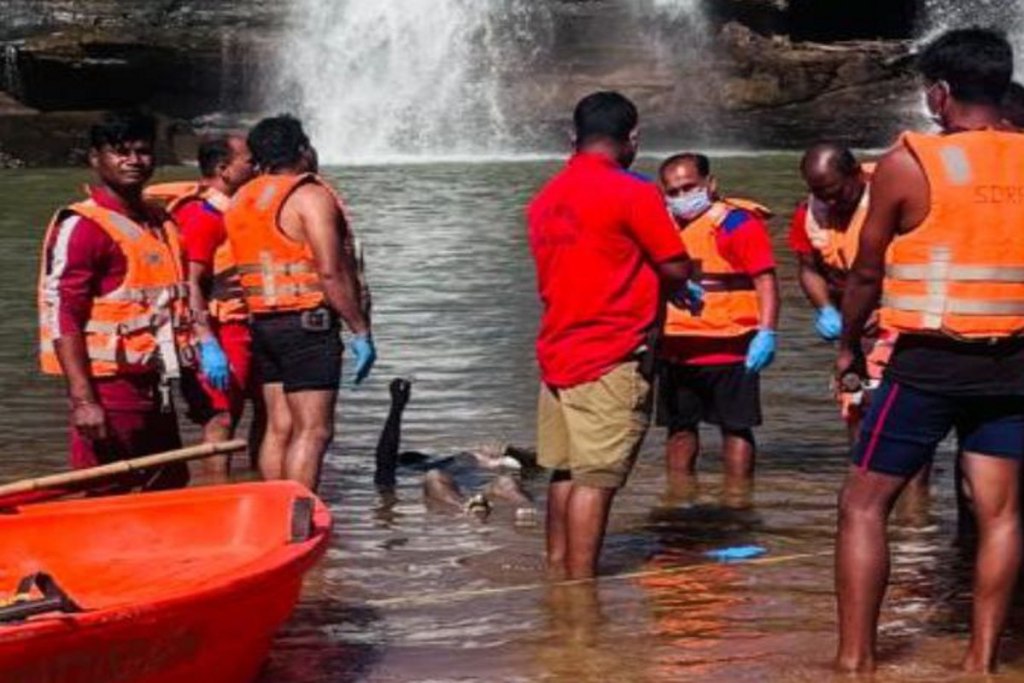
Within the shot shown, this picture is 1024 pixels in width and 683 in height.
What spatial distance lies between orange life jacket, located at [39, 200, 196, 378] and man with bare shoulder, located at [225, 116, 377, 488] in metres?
1.04

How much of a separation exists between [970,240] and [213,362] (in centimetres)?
370

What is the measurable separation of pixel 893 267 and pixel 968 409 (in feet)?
1.54

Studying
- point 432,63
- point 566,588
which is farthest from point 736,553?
point 432,63

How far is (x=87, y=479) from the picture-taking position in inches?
284

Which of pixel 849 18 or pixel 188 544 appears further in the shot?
pixel 849 18

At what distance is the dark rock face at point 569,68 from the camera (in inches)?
1751

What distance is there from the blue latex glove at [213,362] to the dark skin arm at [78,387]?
1470 mm

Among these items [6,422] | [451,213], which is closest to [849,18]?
[451,213]

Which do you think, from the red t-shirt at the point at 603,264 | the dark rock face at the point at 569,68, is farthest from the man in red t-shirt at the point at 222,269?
the dark rock face at the point at 569,68

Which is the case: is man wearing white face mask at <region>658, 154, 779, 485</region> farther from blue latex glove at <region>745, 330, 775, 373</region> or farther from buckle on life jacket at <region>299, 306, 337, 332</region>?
buckle on life jacket at <region>299, 306, 337, 332</region>

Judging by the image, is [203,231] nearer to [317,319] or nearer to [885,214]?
[317,319]

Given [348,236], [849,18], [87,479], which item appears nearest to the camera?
[87,479]

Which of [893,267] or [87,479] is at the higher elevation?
[893,267]

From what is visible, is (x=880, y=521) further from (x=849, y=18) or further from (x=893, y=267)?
(x=849, y=18)
